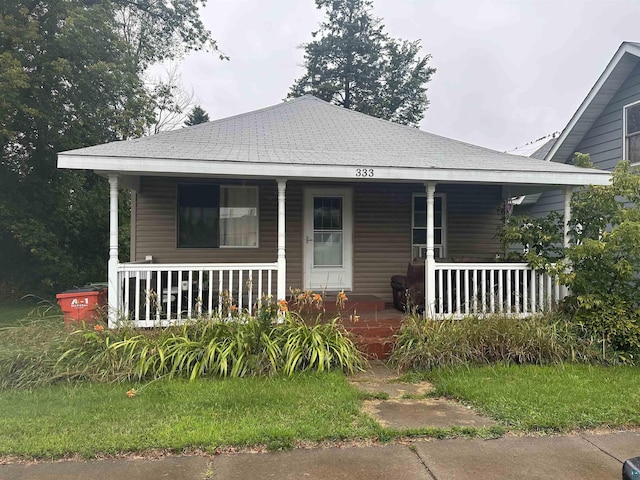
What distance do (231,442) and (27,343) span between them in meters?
3.29

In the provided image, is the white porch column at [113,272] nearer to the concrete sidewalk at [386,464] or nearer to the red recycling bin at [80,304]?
the red recycling bin at [80,304]

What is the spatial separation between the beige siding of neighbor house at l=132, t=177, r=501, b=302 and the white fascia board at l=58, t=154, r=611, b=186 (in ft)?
6.82

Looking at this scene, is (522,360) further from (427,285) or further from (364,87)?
(364,87)

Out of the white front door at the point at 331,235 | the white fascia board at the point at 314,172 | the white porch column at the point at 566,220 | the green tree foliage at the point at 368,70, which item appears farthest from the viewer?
the green tree foliage at the point at 368,70

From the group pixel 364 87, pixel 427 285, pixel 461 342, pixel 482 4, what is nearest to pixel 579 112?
pixel 482 4

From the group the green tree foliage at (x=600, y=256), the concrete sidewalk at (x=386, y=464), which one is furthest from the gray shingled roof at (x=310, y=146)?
the concrete sidewalk at (x=386, y=464)

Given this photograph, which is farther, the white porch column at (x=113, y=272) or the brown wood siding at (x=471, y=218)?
the brown wood siding at (x=471, y=218)

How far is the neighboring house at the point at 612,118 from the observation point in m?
8.83

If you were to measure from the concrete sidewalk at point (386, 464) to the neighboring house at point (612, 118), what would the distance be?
7.62m

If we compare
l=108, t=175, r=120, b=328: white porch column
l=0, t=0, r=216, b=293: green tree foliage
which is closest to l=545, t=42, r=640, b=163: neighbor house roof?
l=108, t=175, r=120, b=328: white porch column

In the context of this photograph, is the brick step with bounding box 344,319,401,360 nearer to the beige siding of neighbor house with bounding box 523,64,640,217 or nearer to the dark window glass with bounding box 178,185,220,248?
the dark window glass with bounding box 178,185,220,248

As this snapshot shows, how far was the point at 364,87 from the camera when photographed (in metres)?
27.1

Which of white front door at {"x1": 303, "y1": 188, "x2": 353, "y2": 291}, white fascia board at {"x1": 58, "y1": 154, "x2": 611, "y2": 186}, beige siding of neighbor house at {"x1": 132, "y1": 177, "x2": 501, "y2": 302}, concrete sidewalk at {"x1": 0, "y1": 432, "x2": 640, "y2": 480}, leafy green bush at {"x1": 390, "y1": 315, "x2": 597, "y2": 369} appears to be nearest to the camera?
concrete sidewalk at {"x1": 0, "y1": 432, "x2": 640, "y2": 480}

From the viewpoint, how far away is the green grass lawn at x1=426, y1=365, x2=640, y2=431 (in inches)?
156
